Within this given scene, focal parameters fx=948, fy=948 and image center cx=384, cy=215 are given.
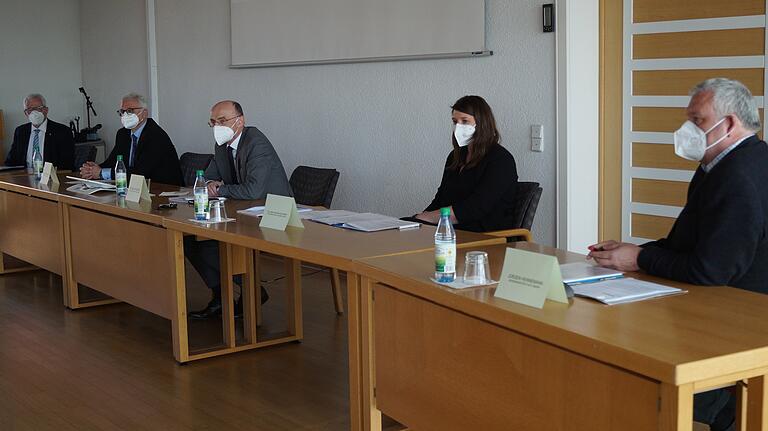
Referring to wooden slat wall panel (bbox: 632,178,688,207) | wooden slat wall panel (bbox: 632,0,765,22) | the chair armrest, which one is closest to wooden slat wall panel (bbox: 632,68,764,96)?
wooden slat wall panel (bbox: 632,0,765,22)

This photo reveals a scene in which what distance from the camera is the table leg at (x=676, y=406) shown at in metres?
1.99

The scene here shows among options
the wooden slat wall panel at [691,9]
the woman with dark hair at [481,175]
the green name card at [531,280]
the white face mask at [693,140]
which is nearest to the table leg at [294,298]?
the woman with dark hair at [481,175]

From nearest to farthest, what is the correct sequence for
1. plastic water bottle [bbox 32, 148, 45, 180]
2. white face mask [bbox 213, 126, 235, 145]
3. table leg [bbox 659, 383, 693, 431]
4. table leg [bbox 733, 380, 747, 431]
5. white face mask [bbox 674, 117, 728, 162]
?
1. table leg [bbox 659, 383, 693, 431]
2. table leg [bbox 733, 380, 747, 431]
3. white face mask [bbox 674, 117, 728, 162]
4. white face mask [bbox 213, 126, 235, 145]
5. plastic water bottle [bbox 32, 148, 45, 180]

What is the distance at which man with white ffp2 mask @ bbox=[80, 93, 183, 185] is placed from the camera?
6188 millimetres

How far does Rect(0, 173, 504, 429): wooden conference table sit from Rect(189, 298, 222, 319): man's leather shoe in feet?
1.41

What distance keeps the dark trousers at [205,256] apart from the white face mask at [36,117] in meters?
3.20

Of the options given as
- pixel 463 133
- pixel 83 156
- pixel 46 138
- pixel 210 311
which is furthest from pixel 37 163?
pixel 463 133

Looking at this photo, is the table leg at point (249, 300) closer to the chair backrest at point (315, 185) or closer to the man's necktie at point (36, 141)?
the chair backrest at point (315, 185)

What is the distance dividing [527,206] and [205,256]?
1755mm

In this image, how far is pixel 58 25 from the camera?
10.4 m

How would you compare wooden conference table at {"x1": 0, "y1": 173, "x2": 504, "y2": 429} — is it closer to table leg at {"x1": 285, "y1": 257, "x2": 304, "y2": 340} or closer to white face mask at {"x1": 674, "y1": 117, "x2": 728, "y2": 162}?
table leg at {"x1": 285, "y1": 257, "x2": 304, "y2": 340}

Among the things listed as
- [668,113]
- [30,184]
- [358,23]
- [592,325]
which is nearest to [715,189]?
[592,325]

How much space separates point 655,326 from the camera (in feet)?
7.39

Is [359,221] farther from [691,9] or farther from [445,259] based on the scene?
[691,9]
